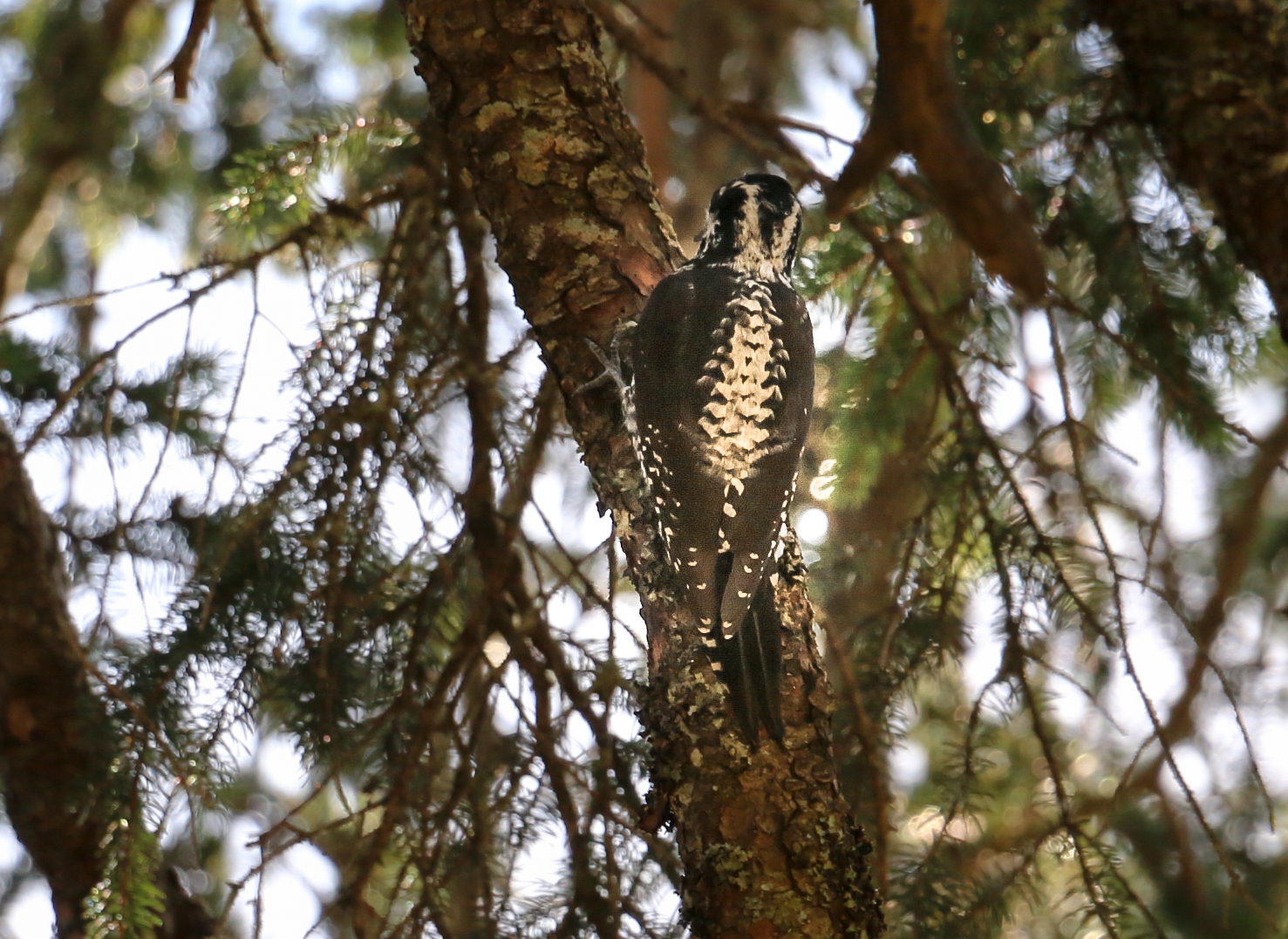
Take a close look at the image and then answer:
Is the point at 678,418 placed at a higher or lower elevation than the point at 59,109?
lower

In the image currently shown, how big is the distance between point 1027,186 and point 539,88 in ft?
4.10

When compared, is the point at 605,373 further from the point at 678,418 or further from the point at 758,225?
the point at 758,225

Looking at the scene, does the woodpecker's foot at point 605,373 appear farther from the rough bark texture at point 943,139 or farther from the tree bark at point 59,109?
the tree bark at point 59,109

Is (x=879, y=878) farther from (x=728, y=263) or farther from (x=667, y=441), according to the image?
(x=728, y=263)

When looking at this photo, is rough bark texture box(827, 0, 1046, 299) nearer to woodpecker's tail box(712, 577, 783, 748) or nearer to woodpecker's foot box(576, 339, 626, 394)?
woodpecker's tail box(712, 577, 783, 748)

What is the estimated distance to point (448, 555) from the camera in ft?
8.63

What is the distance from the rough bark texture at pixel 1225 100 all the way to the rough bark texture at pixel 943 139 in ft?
4.27

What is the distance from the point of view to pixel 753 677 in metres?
2.04

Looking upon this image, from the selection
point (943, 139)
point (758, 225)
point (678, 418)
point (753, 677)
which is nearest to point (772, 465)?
point (678, 418)

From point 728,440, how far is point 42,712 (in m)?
1.76

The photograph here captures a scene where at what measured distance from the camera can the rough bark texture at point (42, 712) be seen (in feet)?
8.61

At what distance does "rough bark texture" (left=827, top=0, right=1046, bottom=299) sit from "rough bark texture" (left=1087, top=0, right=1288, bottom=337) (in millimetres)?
1301

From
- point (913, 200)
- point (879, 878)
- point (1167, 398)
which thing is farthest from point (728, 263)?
point (879, 878)

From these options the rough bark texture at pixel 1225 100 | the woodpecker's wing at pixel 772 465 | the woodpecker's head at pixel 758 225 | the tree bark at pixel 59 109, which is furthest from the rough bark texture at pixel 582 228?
the tree bark at pixel 59 109
